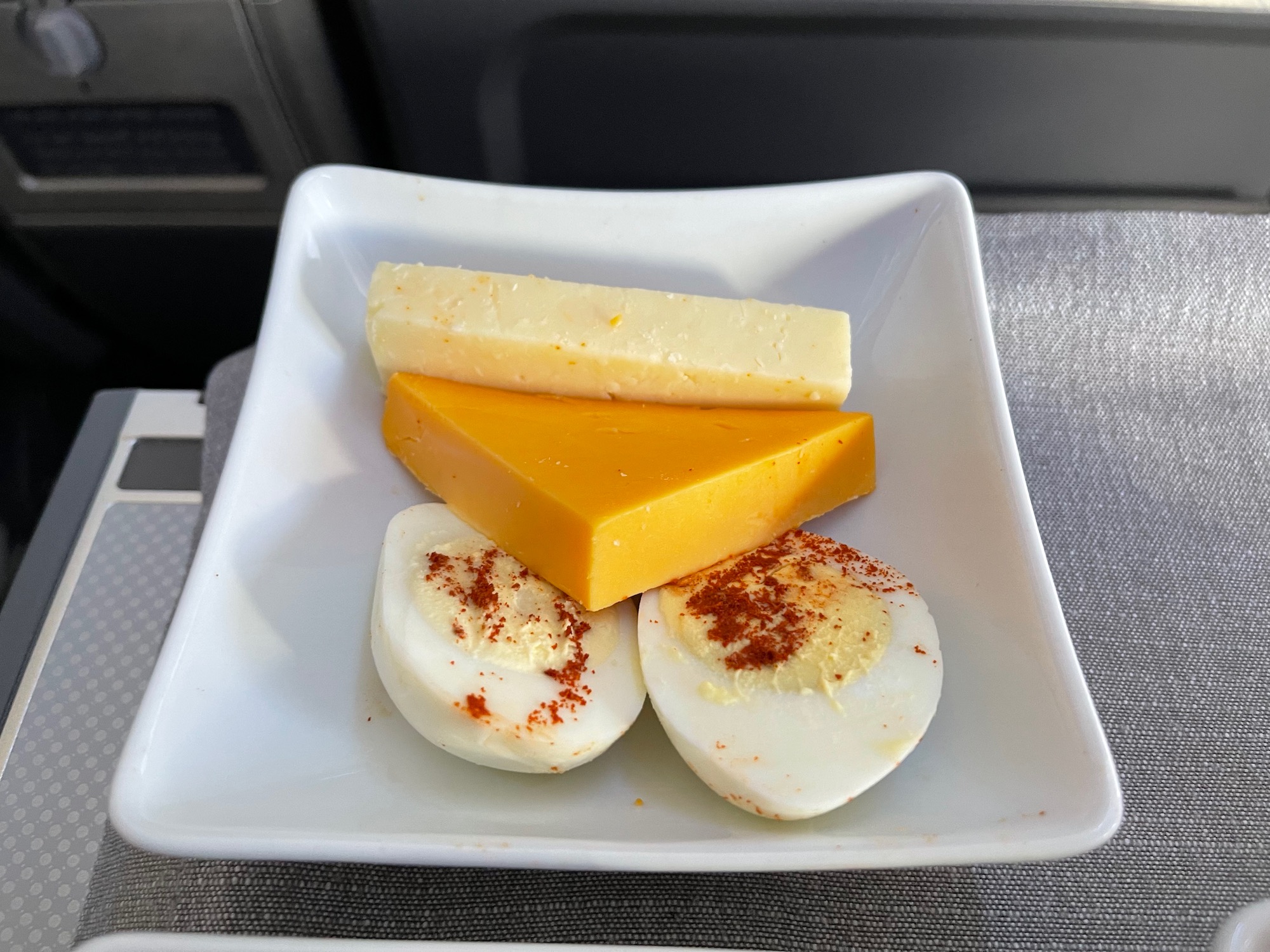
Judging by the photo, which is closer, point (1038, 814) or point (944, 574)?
point (1038, 814)

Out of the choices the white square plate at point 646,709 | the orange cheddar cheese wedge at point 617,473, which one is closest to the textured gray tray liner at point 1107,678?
the white square plate at point 646,709

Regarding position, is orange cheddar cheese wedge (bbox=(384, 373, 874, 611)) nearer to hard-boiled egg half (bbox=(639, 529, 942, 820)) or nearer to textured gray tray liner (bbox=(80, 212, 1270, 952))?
hard-boiled egg half (bbox=(639, 529, 942, 820))

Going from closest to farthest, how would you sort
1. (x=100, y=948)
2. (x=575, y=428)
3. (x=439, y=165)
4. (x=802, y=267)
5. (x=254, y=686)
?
(x=100, y=948) → (x=254, y=686) → (x=575, y=428) → (x=802, y=267) → (x=439, y=165)

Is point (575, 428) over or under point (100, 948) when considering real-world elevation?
over

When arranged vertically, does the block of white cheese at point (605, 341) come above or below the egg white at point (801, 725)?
above

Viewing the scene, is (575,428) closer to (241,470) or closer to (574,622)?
(574,622)

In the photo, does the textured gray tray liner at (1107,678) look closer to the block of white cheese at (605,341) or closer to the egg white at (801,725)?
the egg white at (801,725)

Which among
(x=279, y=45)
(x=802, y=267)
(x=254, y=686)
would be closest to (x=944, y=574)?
(x=802, y=267)
